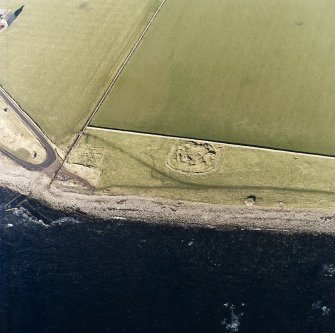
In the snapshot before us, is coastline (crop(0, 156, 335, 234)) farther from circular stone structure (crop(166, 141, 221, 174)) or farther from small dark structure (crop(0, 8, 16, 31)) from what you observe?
small dark structure (crop(0, 8, 16, 31))

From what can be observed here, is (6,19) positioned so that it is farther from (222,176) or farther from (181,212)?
(181,212)

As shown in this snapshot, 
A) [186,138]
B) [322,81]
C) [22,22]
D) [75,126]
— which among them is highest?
[22,22]

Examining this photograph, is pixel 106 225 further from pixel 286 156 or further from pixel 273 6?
pixel 273 6

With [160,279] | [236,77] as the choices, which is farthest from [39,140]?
[236,77]

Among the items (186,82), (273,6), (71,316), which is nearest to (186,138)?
(186,82)

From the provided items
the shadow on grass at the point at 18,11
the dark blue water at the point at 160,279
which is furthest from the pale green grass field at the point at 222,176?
the shadow on grass at the point at 18,11

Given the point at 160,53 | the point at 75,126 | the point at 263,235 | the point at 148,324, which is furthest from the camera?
the point at 160,53
